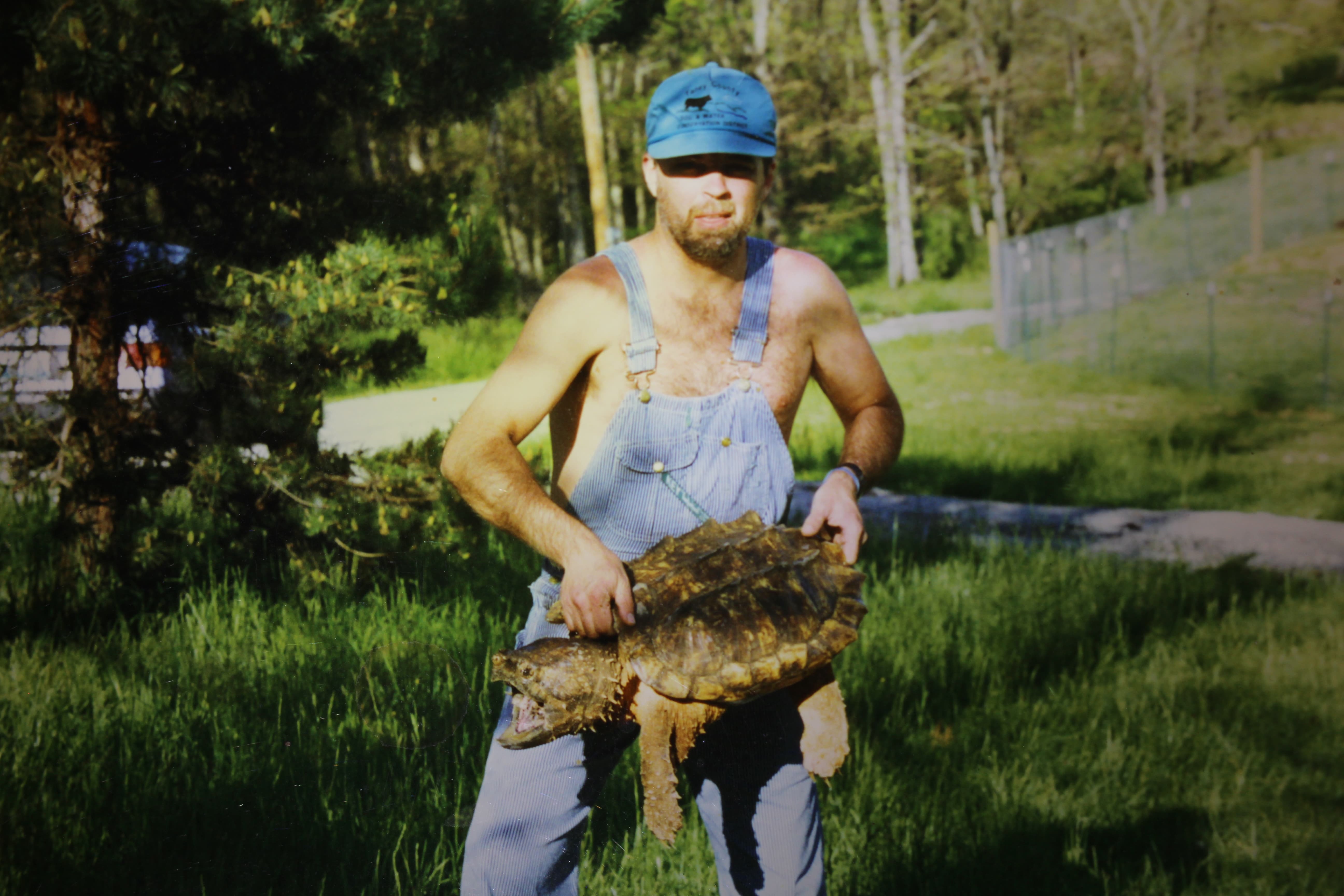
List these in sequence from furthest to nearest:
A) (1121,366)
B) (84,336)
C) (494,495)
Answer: (1121,366), (84,336), (494,495)

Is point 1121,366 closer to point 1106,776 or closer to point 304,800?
point 1106,776

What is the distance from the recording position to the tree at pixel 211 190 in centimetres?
233

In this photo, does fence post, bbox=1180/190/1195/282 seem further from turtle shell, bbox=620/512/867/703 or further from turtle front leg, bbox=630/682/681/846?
turtle front leg, bbox=630/682/681/846

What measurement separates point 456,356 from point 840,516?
199cm

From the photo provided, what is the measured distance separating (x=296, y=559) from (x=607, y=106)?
15.5 meters

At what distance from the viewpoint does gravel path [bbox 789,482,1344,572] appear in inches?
194

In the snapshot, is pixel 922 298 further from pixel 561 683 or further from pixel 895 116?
pixel 561 683

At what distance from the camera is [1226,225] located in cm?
1158

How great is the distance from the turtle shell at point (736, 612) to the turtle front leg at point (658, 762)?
0.06m

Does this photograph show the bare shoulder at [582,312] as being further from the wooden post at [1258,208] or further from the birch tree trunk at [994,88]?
the birch tree trunk at [994,88]

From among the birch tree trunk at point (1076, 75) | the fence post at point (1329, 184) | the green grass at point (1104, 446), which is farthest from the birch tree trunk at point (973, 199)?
the green grass at point (1104, 446)

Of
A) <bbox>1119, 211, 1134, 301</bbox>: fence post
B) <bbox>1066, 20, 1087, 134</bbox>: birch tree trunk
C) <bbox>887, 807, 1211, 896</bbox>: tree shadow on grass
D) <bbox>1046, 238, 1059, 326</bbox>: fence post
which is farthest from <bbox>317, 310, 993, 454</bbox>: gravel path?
<bbox>1066, 20, 1087, 134</bbox>: birch tree trunk

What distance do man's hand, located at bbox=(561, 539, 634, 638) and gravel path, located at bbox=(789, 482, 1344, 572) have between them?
319 cm

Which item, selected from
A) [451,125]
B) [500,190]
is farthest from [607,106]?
[451,125]
